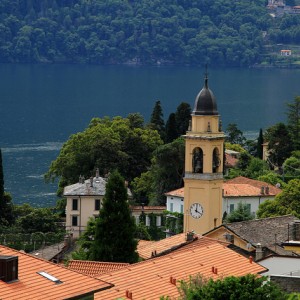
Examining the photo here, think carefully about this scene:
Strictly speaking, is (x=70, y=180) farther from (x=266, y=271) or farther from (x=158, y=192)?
(x=266, y=271)

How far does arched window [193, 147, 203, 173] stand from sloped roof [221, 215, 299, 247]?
27.8 ft

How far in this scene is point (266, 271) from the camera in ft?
68.7

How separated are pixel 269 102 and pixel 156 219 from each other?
458 feet

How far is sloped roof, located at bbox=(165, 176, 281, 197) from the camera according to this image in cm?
4747

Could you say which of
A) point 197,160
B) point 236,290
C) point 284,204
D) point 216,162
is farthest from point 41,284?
point 284,204

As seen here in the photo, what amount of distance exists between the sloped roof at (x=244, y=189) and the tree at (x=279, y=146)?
1393cm

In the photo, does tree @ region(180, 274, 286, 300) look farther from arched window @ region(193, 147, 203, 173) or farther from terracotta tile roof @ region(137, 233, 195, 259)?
arched window @ region(193, 147, 203, 173)

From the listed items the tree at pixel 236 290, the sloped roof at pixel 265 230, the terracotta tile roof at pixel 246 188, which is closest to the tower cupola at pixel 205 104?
the terracotta tile roof at pixel 246 188

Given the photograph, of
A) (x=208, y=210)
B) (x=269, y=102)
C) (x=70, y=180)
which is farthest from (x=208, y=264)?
(x=269, y=102)

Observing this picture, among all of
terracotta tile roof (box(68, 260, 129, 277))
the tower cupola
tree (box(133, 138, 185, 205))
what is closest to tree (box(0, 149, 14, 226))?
tree (box(133, 138, 185, 205))

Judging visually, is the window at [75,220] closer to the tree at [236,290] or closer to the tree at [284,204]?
the tree at [284,204]

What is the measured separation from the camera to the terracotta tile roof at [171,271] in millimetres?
18594

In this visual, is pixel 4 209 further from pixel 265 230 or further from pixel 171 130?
pixel 265 230

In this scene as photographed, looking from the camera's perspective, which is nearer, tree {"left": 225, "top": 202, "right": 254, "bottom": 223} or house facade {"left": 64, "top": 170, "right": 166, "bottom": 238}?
tree {"left": 225, "top": 202, "right": 254, "bottom": 223}
